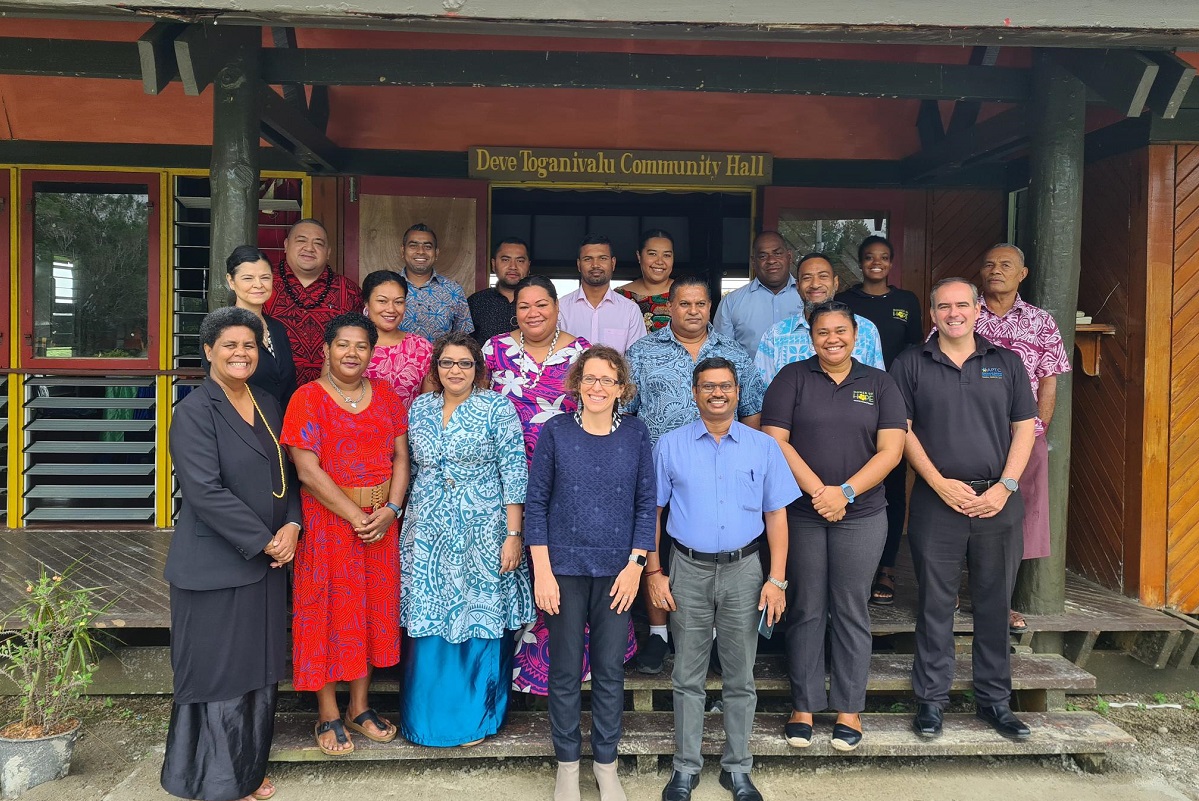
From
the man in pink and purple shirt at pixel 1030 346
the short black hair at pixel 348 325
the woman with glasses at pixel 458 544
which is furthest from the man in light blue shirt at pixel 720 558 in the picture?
the man in pink and purple shirt at pixel 1030 346

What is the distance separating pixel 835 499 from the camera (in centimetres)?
321

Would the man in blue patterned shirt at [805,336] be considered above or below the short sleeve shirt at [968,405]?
above

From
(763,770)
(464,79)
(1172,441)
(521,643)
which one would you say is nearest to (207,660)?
(521,643)

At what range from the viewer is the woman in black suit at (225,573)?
2.90 metres

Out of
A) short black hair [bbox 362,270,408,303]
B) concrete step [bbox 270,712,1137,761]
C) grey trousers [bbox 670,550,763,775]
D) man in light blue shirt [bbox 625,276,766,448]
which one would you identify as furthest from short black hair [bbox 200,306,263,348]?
grey trousers [bbox 670,550,763,775]

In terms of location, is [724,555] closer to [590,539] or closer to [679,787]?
[590,539]

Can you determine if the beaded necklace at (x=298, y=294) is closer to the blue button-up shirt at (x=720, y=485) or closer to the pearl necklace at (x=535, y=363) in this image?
the pearl necklace at (x=535, y=363)

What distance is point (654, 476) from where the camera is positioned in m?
3.13

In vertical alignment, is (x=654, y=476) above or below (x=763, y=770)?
above

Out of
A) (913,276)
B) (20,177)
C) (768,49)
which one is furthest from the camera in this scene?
(913,276)

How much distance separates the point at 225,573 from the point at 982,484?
3.01 meters

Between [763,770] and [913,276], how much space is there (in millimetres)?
3920

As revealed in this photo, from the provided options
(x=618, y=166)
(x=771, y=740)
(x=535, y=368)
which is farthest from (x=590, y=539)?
(x=618, y=166)

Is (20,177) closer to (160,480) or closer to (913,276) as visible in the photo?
(160,480)
